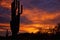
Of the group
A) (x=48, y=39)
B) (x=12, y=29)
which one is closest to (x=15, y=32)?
(x=12, y=29)

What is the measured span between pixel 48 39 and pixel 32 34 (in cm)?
101

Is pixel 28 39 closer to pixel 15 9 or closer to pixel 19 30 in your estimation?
pixel 19 30

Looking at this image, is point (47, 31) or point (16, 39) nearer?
point (16, 39)

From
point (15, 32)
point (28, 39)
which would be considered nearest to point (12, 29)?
point (15, 32)

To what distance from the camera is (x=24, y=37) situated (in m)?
11.8

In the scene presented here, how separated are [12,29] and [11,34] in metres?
0.32

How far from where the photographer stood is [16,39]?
11211 millimetres

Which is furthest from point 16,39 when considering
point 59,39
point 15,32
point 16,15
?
point 59,39

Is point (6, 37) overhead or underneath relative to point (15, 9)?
underneath

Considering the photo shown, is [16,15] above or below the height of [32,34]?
above

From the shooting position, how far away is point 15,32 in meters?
11.4

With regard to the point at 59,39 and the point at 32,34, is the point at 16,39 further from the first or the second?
the point at 59,39

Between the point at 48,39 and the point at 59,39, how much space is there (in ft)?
2.24

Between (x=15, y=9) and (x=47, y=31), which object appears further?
(x=47, y=31)
